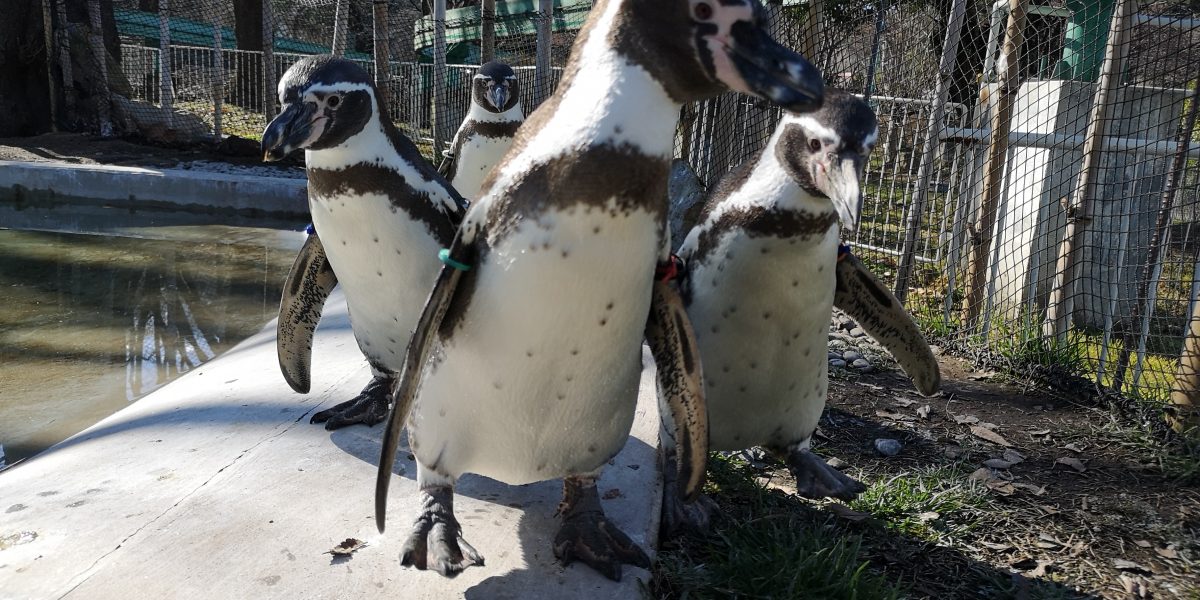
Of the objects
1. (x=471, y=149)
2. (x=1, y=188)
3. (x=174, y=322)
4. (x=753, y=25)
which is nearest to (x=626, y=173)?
(x=753, y=25)

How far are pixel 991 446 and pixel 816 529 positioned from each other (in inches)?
41.2

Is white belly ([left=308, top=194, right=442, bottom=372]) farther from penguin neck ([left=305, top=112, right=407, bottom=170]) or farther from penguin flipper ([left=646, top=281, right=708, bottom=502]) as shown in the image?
penguin flipper ([left=646, top=281, right=708, bottom=502])

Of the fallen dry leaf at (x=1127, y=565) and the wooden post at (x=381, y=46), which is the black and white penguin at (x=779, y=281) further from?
the wooden post at (x=381, y=46)

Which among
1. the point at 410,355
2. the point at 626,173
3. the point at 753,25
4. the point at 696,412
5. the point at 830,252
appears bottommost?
the point at 696,412

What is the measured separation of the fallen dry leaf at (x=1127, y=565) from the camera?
2037 millimetres

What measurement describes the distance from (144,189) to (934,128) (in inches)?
249

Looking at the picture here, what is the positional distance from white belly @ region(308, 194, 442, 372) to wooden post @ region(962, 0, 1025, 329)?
8.47 ft

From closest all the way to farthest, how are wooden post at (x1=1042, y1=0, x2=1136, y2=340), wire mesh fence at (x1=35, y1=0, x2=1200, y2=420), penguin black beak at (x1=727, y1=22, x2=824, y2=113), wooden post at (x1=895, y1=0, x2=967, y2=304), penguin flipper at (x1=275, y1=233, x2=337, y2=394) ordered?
1. penguin black beak at (x1=727, y1=22, x2=824, y2=113)
2. penguin flipper at (x1=275, y1=233, x2=337, y2=394)
3. wooden post at (x1=1042, y1=0, x2=1136, y2=340)
4. wire mesh fence at (x1=35, y1=0, x2=1200, y2=420)
5. wooden post at (x1=895, y1=0, x2=967, y2=304)

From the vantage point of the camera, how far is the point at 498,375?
5.25 ft

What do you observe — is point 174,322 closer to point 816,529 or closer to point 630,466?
point 630,466

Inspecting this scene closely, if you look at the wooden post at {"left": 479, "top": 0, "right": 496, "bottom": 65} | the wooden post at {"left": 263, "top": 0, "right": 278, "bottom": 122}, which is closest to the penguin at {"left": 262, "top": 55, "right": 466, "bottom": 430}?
the wooden post at {"left": 479, "top": 0, "right": 496, "bottom": 65}

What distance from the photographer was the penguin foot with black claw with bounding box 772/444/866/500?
225cm

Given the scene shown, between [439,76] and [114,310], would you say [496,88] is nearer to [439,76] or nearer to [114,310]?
[114,310]

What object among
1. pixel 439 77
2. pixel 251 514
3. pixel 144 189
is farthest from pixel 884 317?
pixel 144 189
